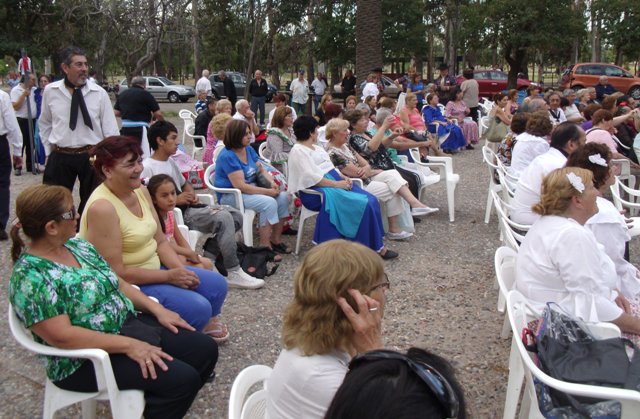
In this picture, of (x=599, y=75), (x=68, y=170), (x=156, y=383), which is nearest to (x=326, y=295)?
(x=156, y=383)

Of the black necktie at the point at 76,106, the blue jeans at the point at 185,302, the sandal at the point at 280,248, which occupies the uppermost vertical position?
the black necktie at the point at 76,106

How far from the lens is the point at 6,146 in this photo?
5527 mm

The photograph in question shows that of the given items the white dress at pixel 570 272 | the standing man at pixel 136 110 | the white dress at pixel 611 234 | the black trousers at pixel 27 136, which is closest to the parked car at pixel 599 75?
the standing man at pixel 136 110

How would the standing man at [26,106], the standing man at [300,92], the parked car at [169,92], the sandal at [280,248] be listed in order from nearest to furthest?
the sandal at [280,248] < the standing man at [26,106] < the standing man at [300,92] < the parked car at [169,92]

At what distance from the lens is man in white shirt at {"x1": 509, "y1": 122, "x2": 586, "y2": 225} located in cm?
444

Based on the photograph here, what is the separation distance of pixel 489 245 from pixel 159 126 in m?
3.30

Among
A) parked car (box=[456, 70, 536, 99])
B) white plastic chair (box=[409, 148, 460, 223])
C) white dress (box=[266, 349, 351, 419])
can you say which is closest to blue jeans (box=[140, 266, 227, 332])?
white dress (box=[266, 349, 351, 419])

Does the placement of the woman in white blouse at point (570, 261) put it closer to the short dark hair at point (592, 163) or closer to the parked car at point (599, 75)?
the short dark hair at point (592, 163)

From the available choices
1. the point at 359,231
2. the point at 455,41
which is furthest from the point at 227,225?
the point at 455,41

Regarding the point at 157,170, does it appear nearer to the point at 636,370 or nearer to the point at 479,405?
the point at 479,405

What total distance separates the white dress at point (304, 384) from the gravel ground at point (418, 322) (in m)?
1.26

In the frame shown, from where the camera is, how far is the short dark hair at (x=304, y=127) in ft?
17.1

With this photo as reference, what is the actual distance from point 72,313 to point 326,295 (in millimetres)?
1174

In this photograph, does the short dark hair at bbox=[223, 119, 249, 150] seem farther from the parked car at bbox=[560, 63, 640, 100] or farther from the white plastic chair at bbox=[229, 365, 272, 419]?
the parked car at bbox=[560, 63, 640, 100]
